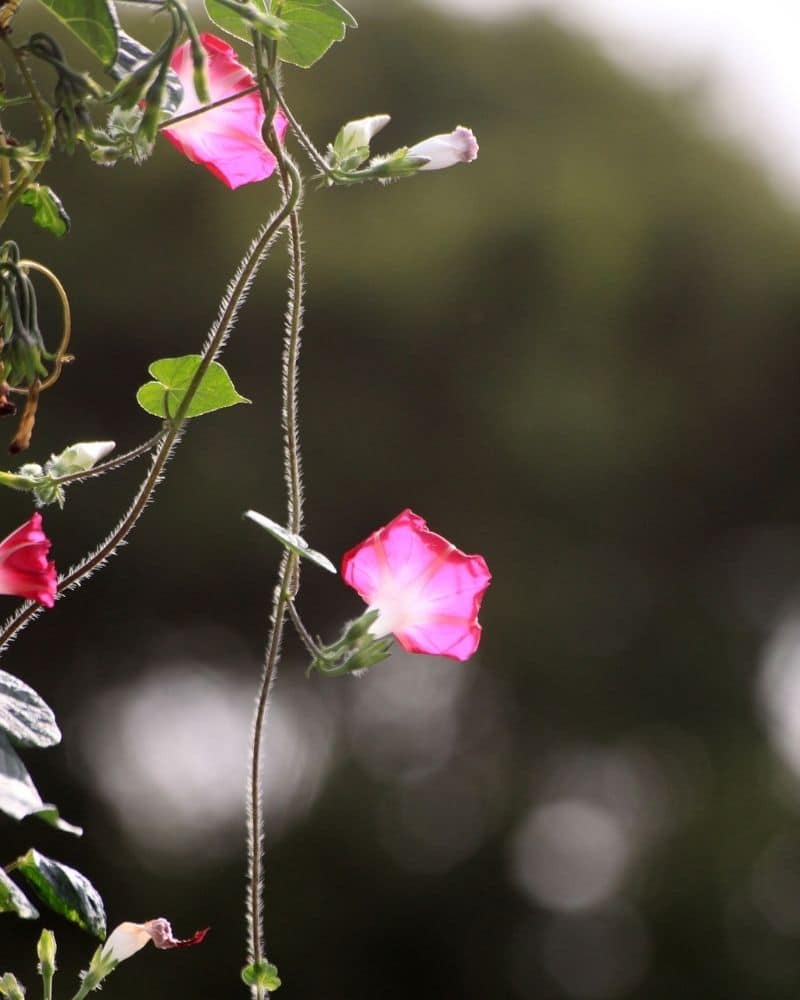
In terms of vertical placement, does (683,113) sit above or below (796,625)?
above

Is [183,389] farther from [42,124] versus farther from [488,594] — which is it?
[488,594]

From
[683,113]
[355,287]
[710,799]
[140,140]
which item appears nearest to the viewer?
[140,140]

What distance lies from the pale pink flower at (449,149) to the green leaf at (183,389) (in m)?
0.12

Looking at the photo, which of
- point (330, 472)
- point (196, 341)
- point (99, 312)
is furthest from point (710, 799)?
point (99, 312)

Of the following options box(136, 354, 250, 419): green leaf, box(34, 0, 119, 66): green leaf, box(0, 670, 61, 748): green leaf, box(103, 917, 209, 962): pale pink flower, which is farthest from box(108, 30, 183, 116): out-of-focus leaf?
box(103, 917, 209, 962): pale pink flower

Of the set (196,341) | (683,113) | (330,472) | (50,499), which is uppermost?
(50,499)

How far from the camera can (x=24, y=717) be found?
1.52 feet

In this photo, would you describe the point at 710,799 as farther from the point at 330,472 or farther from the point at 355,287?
the point at 355,287

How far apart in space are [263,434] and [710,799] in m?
1.69

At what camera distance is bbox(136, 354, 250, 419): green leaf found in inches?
23.5

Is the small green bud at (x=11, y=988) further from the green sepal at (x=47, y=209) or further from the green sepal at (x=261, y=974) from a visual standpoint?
the green sepal at (x=47, y=209)

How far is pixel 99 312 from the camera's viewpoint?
412cm

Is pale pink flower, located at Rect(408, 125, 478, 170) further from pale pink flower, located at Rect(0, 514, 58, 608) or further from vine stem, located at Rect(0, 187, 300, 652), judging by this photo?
pale pink flower, located at Rect(0, 514, 58, 608)

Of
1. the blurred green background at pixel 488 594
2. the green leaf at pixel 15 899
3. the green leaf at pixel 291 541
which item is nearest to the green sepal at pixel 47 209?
the green leaf at pixel 291 541
